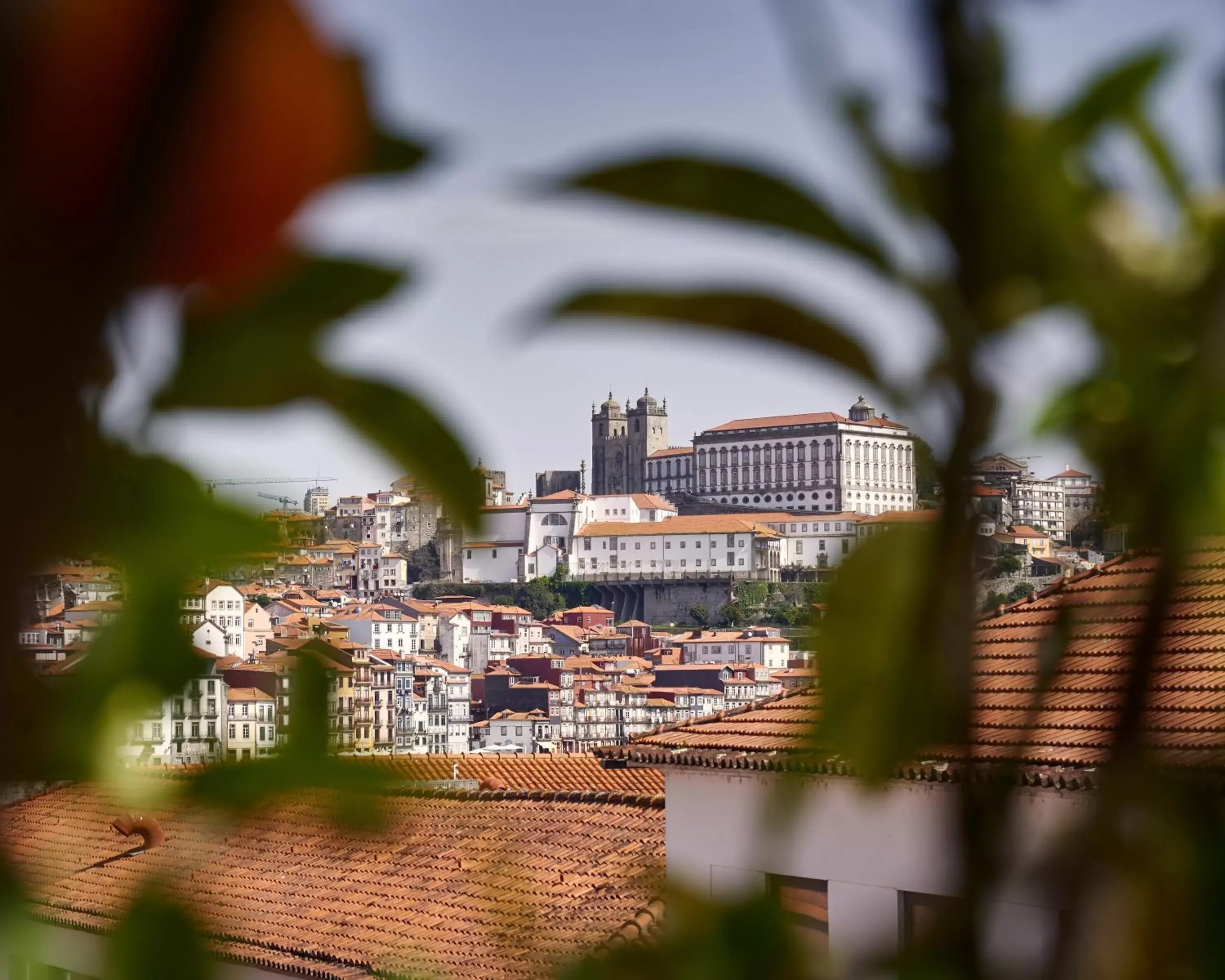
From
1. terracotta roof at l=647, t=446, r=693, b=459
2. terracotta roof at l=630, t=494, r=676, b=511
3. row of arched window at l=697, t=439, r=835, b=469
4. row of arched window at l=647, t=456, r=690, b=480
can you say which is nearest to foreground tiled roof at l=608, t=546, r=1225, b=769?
row of arched window at l=697, t=439, r=835, b=469

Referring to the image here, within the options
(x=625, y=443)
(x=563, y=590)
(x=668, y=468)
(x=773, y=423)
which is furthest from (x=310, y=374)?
(x=625, y=443)

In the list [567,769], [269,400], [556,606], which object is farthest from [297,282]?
[556,606]

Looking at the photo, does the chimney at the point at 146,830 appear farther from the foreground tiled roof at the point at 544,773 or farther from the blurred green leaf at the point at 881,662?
the foreground tiled roof at the point at 544,773

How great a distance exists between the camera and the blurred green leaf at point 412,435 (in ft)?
0.49

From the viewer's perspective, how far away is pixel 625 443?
41.5 metres

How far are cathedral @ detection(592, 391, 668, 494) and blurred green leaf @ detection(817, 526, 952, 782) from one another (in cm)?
4018

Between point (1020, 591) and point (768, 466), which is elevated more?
point (768, 466)

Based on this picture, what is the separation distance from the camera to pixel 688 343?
0.15 metres

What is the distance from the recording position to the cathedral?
134ft

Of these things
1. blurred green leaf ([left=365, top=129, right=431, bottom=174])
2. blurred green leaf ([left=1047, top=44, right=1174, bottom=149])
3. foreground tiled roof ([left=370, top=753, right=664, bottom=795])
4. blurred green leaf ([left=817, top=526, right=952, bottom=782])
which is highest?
blurred green leaf ([left=1047, top=44, right=1174, bottom=149])

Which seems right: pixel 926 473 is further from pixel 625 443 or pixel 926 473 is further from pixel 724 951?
pixel 625 443

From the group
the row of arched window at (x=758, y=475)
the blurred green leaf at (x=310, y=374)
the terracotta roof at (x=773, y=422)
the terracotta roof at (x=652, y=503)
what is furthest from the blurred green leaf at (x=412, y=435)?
→ the terracotta roof at (x=652, y=503)

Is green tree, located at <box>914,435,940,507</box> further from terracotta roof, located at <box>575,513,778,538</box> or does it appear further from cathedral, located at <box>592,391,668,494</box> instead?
cathedral, located at <box>592,391,668,494</box>

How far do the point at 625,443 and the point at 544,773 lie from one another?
106ft
